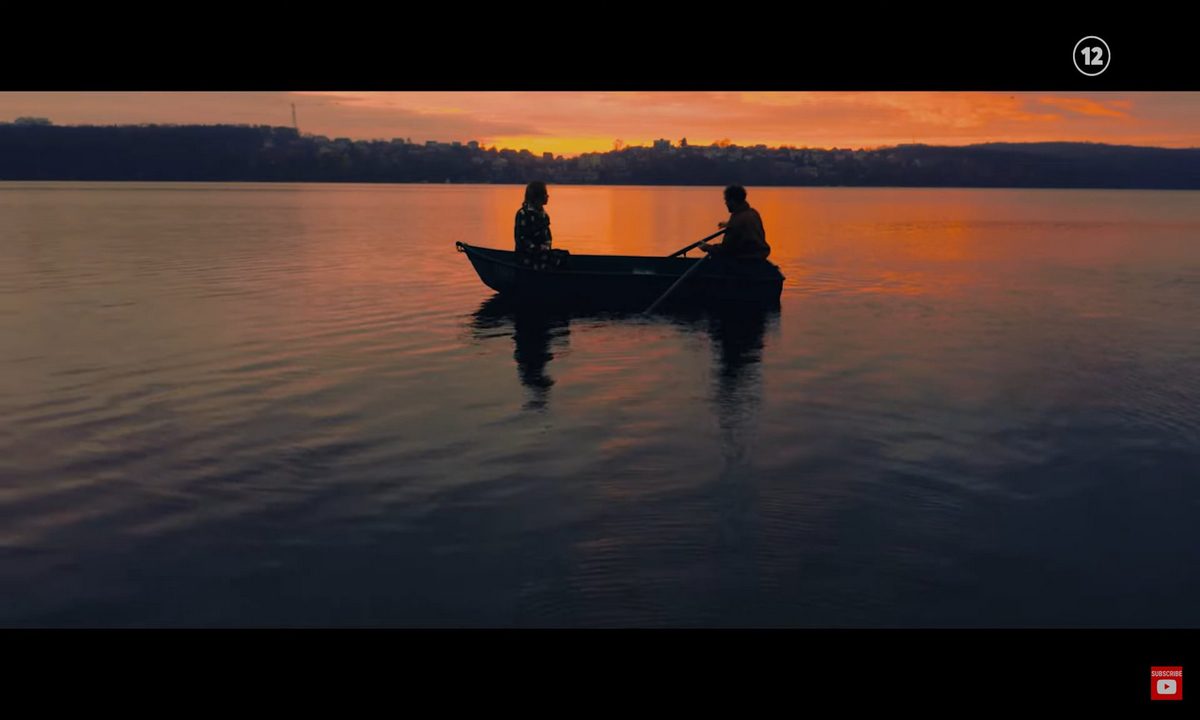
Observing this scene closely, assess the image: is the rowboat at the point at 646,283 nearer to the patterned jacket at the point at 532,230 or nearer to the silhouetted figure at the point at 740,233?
the silhouetted figure at the point at 740,233

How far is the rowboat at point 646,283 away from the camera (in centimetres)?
2002

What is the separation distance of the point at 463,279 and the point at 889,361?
18056 mm

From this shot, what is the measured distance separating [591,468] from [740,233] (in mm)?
10673

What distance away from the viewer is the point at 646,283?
66.8 ft

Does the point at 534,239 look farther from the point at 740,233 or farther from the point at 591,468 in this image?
the point at 591,468

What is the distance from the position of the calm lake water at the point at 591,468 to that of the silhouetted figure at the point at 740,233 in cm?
163

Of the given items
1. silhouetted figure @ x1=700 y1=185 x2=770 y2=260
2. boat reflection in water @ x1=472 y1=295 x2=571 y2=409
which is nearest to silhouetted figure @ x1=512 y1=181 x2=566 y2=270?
boat reflection in water @ x1=472 y1=295 x2=571 y2=409

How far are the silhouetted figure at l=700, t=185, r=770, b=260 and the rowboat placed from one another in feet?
0.56

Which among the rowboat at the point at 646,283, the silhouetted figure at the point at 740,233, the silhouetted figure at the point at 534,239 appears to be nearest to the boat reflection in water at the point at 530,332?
the rowboat at the point at 646,283

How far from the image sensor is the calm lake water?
6.95m

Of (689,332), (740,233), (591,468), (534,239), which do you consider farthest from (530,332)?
(591,468)
